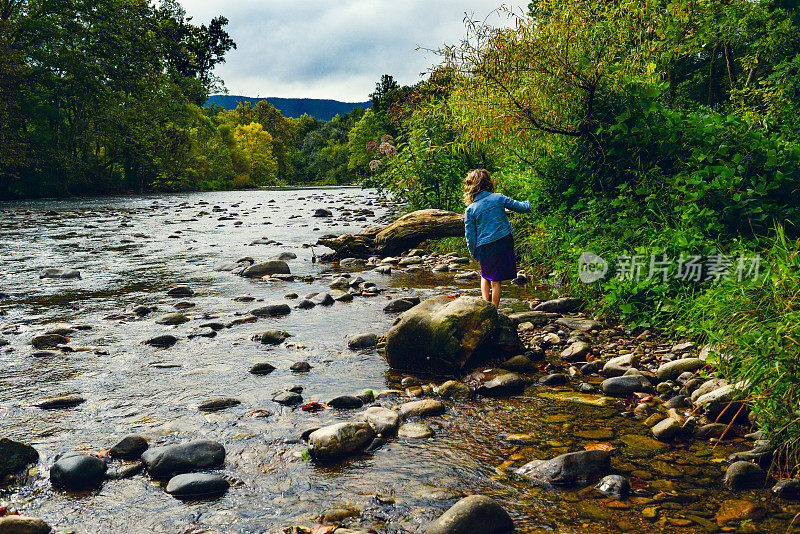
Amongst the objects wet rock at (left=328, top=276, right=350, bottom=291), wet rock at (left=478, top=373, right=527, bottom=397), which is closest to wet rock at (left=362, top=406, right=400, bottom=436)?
wet rock at (left=478, top=373, right=527, bottom=397)

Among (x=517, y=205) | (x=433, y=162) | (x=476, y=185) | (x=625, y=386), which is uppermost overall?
(x=433, y=162)

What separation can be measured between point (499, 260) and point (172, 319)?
14.7 feet

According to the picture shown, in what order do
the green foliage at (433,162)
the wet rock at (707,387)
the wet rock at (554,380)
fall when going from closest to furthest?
the wet rock at (707,387) → the wet rock at (554,380) → the green foliage at (433,162)

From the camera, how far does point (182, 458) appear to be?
11.4ft

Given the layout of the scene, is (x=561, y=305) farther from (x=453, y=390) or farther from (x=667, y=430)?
(x=667, y=430)

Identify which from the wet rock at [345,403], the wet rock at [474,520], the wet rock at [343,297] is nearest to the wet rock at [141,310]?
the wet rock at [343,297]

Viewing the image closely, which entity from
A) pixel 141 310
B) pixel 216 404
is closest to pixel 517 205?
pixel 216 404

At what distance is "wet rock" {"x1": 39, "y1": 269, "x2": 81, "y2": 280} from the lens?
35.6 ft

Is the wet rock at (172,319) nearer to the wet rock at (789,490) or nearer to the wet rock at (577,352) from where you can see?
the wet rock at (577,352)

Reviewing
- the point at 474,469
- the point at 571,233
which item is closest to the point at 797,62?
the point at 571,233

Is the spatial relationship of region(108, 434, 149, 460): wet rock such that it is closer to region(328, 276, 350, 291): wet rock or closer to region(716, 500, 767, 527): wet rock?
region(716, 500, 767, 527): wet rock

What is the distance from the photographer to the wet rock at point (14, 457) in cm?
339

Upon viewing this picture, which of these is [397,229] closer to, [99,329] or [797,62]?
[99,329]

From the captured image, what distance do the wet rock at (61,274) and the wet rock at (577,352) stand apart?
9.76m
